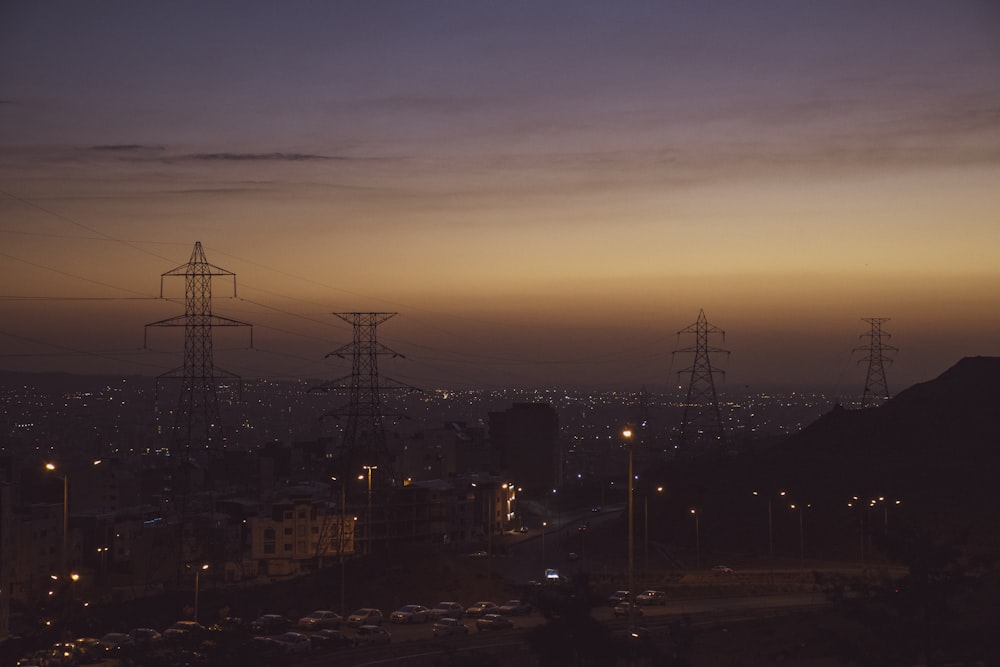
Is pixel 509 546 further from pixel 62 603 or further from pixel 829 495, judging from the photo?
pixel 62 603

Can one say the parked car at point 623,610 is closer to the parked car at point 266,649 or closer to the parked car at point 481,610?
the parked car at point 481,610

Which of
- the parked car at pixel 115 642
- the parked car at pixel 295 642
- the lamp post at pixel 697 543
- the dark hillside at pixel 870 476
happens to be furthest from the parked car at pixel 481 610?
the lamp post at pixel 697 543

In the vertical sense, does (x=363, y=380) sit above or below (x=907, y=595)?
above

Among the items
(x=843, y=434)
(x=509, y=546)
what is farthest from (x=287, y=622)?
(x=843, y=434)

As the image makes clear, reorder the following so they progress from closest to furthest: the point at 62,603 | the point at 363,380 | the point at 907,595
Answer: the point at 907,595
the point at 62,603
the point at 363,380

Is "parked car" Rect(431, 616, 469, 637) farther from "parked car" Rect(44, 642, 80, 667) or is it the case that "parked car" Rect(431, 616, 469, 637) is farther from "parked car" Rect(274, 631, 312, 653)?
"parked car" Rect(44, 642, 80, 667)

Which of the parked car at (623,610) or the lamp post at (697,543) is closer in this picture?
the parked car at (623,610)

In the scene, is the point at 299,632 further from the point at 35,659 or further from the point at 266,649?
the point at 35,659
